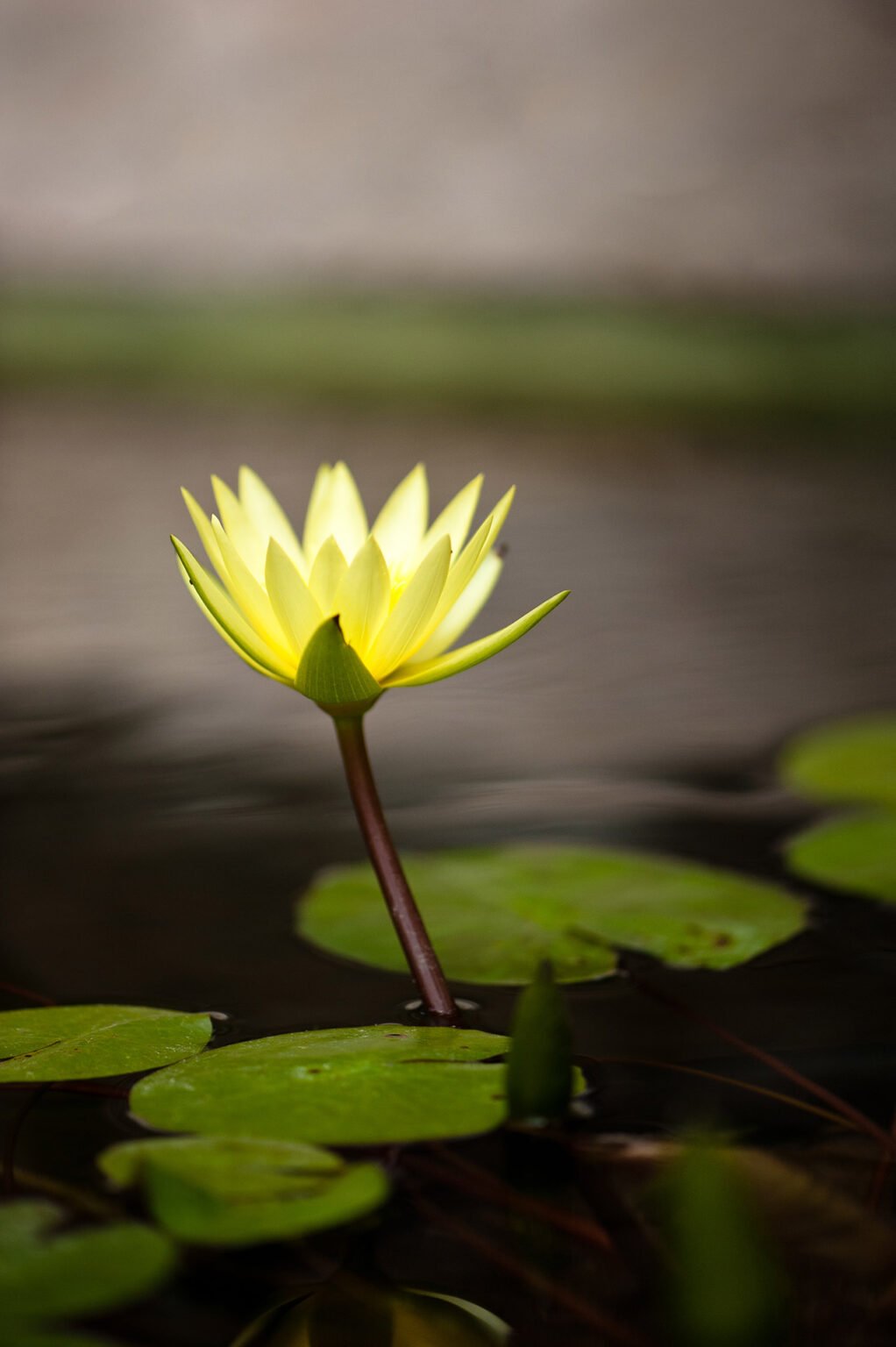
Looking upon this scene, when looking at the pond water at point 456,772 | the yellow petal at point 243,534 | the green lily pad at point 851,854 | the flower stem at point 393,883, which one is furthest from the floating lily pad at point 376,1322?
the green lily pad at point 851,854

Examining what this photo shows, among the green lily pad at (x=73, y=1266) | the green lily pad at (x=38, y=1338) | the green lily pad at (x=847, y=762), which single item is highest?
the green lily pad at (x=847, y=762)

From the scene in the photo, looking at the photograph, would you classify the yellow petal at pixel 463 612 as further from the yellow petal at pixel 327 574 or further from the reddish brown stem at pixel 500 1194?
the reddish brown stem at pixel 500 1194

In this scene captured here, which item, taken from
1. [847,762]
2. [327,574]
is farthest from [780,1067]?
[847,762]

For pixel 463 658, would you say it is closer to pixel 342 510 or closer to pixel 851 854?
pixel 342 510

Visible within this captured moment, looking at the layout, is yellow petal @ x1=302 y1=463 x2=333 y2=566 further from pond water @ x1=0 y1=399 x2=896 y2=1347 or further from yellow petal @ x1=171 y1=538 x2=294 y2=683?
pond water @ x1=0 y1=399 x2=896 y2=1347

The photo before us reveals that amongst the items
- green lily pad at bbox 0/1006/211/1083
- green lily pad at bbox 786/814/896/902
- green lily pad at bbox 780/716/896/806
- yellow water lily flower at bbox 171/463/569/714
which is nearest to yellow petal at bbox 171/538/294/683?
yellow water lily flower at bbox 171/463/569/714

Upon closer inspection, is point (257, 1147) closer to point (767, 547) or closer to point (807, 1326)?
point (807, 1326)

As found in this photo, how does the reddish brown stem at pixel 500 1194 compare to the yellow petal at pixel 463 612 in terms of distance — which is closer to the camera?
the reddish brown stem at pixel 500 1194
